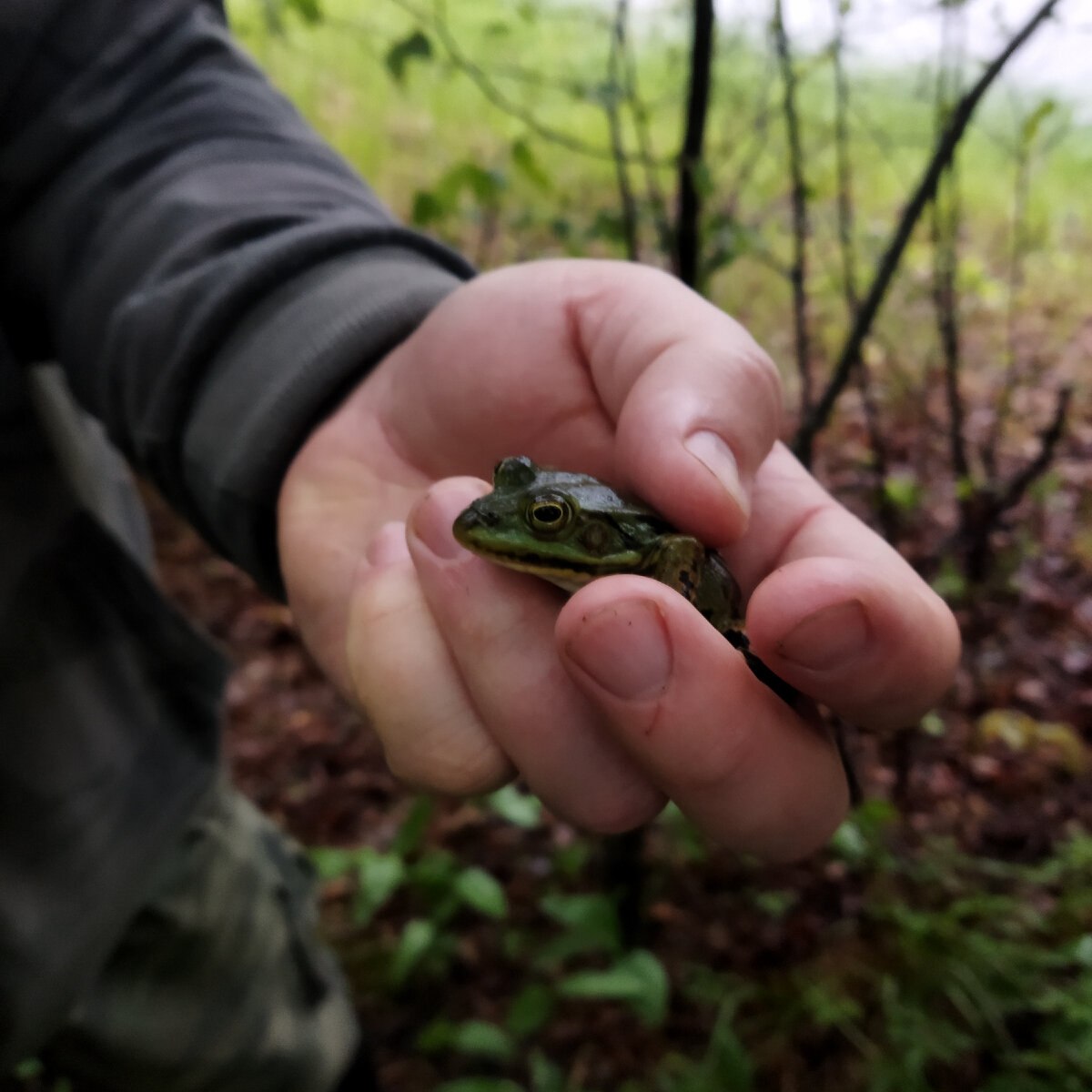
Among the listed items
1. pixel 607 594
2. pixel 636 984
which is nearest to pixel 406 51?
pixel 607 594

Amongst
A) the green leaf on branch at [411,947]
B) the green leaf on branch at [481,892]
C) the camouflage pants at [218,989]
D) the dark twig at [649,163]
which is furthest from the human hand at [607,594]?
the green leaf on branch at [411,947]

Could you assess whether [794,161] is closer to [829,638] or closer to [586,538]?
[586,538]

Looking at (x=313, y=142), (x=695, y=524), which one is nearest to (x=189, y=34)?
(x=313, y=142)

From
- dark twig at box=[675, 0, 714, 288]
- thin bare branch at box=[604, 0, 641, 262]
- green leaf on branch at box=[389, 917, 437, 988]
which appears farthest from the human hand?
green leaf on branch at box=[389, 917, 437, 988]

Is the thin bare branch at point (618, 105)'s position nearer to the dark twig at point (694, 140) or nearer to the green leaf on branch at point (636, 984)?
the dark twig at point (694, 140)

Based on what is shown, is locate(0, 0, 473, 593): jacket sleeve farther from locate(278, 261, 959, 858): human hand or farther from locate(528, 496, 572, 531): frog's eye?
locate(528, 496, 572, 531): frog's eye

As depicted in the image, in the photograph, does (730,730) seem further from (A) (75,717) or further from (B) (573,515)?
(A) (75,717)
